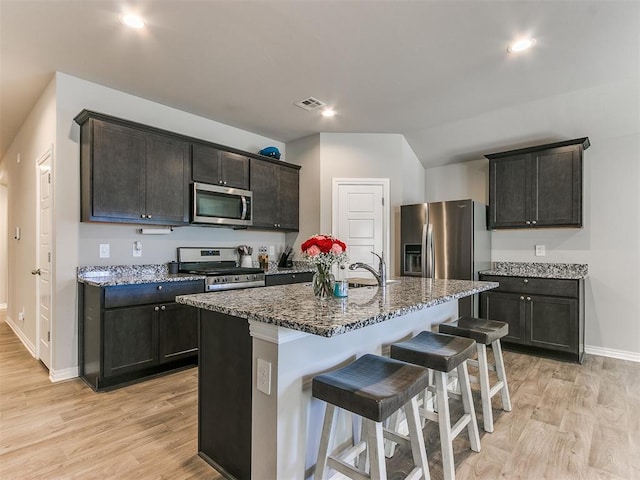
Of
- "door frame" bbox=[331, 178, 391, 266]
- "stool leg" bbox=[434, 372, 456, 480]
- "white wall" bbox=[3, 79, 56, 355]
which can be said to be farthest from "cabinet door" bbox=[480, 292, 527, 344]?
"white wall" bbox=[3, 79, 56, 355]

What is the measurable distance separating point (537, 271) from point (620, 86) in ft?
6.56

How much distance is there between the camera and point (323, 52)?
2.68 m

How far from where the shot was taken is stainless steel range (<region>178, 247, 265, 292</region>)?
340 centimetres

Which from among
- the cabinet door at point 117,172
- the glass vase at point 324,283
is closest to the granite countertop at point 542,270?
the glass vase at point 324,283

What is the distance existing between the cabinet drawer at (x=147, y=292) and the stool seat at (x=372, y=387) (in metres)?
2.03

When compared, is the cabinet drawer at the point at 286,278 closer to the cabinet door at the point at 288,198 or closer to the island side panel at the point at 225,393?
the cabinet door at the point at 288,198

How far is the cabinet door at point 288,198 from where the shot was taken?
Result: 4.57 meters

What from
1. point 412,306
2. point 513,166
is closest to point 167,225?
point 412,306

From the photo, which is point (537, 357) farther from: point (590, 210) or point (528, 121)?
point (528, 121)

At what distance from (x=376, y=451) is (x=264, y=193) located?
11.4 feet

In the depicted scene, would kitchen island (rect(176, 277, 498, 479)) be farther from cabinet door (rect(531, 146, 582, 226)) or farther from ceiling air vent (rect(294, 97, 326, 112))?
cabinet door (rect(531, 146, 582, 226))

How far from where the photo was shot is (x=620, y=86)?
3.21 metres

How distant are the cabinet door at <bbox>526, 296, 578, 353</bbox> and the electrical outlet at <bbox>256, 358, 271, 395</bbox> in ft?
11.0

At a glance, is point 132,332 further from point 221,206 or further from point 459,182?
point 459,182
